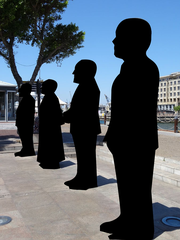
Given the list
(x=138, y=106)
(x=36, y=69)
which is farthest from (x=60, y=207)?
(x=36, y=69)

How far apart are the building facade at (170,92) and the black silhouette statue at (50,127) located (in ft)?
393

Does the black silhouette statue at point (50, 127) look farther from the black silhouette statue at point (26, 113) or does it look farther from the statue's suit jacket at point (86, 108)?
the black silhouette statue at point (26, 113)

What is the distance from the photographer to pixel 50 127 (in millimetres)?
6531

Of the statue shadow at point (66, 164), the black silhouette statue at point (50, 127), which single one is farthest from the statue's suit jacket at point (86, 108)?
the statue shadow at point (66, 164)

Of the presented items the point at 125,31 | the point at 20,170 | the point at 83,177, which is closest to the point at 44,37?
the point at 20,170

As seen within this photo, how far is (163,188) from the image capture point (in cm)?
567

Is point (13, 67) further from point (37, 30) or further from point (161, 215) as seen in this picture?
point (161, 215)

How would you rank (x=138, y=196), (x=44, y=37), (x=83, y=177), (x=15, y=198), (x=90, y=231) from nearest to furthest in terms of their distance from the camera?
(x=138, y=196)
(x=90, y=231)
(x=15, y=198)
(x=83, y=177)
(x=44, y=37)

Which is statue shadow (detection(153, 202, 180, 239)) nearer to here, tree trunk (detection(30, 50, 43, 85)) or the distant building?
tree trunk (detection(30, 50, 43, 85))

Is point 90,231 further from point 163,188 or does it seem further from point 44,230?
point 163,188

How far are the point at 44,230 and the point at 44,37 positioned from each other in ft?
41.8

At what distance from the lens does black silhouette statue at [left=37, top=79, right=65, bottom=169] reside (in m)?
6.51

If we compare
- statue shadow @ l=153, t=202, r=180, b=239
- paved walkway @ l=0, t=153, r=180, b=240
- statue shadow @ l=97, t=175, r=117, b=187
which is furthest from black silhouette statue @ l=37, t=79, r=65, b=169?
statue shadow @ l=153, t=202, r=180, b=239

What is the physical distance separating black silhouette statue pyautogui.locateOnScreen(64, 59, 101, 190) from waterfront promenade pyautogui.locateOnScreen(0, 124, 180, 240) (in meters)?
0.30
